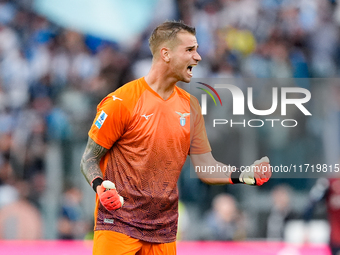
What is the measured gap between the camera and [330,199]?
7199mm

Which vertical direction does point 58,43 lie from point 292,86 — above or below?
above

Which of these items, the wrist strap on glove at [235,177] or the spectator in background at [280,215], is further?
the spectator in background at [280,215]

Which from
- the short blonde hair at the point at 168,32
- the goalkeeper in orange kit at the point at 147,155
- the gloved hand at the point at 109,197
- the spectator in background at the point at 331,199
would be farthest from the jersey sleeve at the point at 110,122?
the spectator in background at the point at 331,199

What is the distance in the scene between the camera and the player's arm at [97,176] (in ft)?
10.6

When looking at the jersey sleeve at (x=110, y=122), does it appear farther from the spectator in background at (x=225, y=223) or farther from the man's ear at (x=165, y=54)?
the spectator in background at (x=225, y=223)

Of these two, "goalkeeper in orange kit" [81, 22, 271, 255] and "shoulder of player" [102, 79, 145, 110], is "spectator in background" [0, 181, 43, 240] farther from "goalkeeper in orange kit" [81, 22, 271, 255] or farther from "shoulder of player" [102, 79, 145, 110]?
"shoulder of player" [102, 79, 145, 110]

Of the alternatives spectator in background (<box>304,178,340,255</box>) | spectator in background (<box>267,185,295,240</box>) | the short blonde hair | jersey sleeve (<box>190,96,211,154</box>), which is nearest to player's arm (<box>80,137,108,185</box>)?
jersey sleeve (<box>190,96,211,154</box>)

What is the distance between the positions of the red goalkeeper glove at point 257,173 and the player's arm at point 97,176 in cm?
95

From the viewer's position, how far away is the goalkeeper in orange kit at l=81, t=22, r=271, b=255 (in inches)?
141

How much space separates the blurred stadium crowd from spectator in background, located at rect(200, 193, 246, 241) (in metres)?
0.02

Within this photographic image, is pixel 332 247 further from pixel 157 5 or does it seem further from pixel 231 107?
pixel 157 5

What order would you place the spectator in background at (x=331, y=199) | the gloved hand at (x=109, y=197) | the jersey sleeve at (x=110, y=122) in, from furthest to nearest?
the spectator in background at (x=331, y=199) → the jersey sleeve at (x=110, y=122) → the gloved hand at (x=109, y=197)

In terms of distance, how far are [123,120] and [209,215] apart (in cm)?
502

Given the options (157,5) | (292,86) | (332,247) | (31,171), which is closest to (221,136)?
(292,86)
